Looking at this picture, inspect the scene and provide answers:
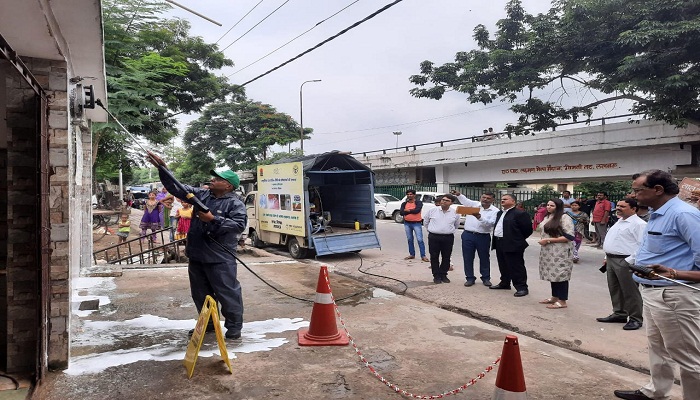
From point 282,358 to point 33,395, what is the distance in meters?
1.88

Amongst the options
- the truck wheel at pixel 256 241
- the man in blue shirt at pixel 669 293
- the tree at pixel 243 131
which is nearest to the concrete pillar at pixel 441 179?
the tree at pixel 243 131

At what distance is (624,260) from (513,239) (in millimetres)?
1690

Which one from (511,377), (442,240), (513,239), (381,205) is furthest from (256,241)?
(381,205)

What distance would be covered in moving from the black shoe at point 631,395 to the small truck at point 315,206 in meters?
7.46

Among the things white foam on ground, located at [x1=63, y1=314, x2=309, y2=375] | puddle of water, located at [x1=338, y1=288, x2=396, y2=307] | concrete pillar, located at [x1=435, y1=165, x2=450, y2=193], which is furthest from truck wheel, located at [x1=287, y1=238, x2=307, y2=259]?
concrete pillar, located at [x1=435, y1=165, x2=450, y2=193]

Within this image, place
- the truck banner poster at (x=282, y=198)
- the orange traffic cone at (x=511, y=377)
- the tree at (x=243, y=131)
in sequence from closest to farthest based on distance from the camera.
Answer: the orange traffic cone at (x=511, y=377)
the truck banner poster at (x=282, y=198)
the tree at (x=243, y=131)

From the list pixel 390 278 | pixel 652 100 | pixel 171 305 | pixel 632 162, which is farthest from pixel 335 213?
pixel 632 162

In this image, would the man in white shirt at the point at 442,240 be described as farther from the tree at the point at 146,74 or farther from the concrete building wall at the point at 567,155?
the concrete building wall at the point at 567,155

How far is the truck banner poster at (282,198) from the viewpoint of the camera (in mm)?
10641

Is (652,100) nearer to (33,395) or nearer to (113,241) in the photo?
(33,395)

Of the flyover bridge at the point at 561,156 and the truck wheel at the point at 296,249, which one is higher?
the flyover bridge at the point at 561,156

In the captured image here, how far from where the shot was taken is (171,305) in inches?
244

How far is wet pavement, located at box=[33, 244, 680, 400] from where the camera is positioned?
11.9 feet

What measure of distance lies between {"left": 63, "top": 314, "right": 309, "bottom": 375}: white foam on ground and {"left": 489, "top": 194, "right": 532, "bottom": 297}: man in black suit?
3287mm
